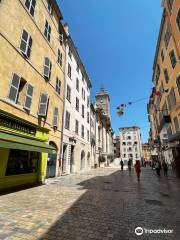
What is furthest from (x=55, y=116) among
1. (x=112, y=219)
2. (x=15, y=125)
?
(x=112, y=219)

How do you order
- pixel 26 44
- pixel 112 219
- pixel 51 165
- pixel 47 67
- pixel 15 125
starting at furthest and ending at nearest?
pixel 51 165 → pixel 47 67 → pixel 26 44 → pixel 15 125 → pixel 112 219

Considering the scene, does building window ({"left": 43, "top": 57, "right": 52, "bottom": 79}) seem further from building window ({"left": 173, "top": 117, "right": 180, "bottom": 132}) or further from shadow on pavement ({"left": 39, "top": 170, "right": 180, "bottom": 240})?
building window ({"left": 173, "top": 117, "right": 180, "bottom": 132})

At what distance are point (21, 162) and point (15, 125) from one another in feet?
8.50

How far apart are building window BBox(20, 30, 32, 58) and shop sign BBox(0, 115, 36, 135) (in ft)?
17.2

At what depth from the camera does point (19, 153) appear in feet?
31.3

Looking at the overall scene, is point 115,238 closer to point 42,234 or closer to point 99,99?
point 42,234

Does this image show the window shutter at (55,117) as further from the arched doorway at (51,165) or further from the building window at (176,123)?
the building window at (176,123)

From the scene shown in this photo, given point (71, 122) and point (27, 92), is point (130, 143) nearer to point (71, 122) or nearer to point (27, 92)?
point (71, 122)

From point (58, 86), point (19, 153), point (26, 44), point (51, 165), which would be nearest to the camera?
point (19, 153)

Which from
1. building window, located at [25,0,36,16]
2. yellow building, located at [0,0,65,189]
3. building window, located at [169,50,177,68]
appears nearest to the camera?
yellow building, located at [0,0,65,189]

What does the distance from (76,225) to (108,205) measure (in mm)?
2147

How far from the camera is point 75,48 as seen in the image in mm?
23141

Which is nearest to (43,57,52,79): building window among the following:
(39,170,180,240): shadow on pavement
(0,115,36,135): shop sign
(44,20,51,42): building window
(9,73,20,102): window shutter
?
(44,20,51,42): building window

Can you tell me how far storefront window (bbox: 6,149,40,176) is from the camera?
8.78 meters
